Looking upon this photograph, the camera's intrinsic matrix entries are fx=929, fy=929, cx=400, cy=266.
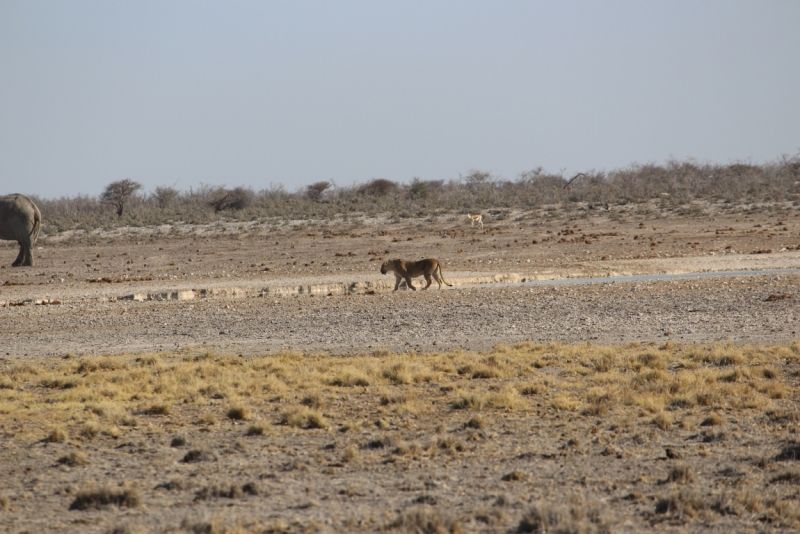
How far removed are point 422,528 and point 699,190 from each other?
51696mm

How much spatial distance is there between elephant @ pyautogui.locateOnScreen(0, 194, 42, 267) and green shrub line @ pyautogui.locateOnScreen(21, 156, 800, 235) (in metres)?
17.4

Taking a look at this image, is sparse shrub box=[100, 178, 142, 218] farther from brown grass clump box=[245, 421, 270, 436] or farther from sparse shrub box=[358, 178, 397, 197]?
brown grass clump box=[245, 421, 270, 436]

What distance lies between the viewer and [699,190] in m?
55.4

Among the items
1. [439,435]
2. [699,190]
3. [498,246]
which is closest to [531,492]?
[439,435]

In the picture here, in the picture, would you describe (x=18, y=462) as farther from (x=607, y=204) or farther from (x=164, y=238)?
(x=607, y=204)

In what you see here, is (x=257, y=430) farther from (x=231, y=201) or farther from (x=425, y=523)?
(x=231, y=201)

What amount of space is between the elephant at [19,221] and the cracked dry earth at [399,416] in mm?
4650

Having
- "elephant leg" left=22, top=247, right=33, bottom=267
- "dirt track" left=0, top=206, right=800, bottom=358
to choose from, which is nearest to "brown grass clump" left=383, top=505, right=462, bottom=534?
"dirt track" left=0, top=206, right=800, bottom=358

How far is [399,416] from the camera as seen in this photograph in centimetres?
1195

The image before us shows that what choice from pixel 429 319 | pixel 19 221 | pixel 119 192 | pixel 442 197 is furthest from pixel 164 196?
pixel 429 319

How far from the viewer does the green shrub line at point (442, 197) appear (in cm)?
5369

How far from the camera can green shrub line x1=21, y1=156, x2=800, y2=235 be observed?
53688 mm

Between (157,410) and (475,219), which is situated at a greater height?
(475,219)

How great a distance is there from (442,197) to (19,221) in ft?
105
